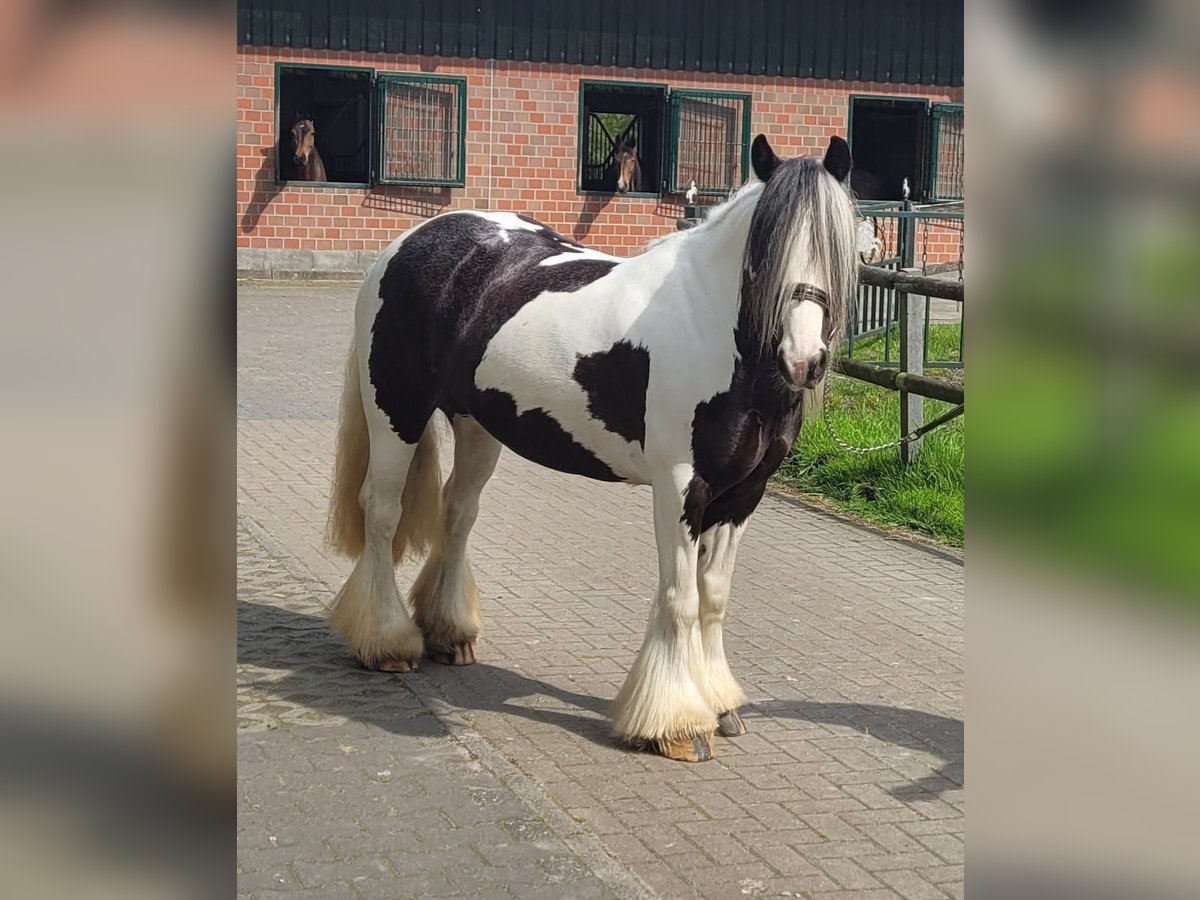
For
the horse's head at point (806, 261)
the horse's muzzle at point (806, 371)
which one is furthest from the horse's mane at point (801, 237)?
the horse's muzzle at point (806, 371)

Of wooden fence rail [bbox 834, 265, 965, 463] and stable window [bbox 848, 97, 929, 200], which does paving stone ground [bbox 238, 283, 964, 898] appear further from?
stable window [bbox 848, 97, 929, 200]

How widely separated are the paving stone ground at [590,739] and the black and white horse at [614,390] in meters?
0.28

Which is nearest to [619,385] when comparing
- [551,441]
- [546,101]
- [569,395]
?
[569,395]

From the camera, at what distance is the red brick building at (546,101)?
2066 cm

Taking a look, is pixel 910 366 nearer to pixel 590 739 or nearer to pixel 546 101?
pixel 590 739

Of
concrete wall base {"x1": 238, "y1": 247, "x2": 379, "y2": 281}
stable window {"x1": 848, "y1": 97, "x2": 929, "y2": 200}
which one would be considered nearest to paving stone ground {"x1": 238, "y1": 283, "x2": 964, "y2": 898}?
concrete wall base {"x1": 238, "y1": 247, "x2": 379, "y2": 281}

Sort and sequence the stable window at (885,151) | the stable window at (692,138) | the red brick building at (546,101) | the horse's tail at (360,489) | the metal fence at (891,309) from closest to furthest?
the horse's tail at (360,489)
the metal fence at (891,309)
the red brick building at (546,101)
the stable window at (692,138)
the stable window at (885,151)

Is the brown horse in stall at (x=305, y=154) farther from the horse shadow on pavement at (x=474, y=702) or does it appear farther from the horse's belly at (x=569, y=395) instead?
the horse's belly at (x=569, y=395)

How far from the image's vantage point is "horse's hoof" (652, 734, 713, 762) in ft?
15.6

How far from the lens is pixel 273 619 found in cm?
632
